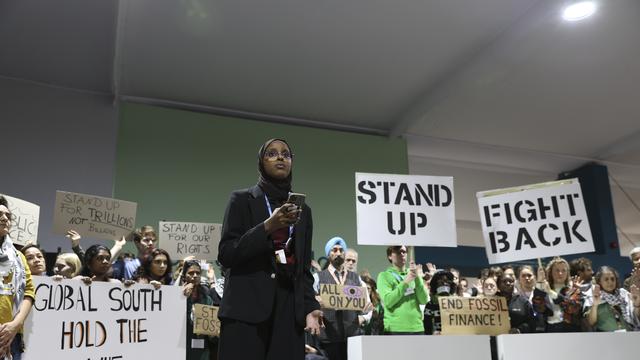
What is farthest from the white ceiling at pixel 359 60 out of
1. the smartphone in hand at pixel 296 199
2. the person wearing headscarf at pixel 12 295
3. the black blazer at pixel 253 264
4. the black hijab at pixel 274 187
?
the smartphone in hand at pixel 296 199

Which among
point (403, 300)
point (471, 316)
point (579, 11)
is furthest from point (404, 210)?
point (579, 11)

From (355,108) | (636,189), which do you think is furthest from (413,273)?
(636,189)

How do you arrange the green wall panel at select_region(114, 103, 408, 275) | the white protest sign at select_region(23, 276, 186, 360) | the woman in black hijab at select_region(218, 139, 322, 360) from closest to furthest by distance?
the woman in black hijab at select_region(218, 139, 322, 360) → the white protest sign at select_region(23, 276, 186, 360) → the green wall panel at select_region(114, 103, 408, 275)

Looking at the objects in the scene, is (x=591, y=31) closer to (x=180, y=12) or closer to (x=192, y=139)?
(x=180, y=12)

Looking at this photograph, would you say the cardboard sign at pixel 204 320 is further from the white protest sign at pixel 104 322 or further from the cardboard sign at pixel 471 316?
the cardboard sign at pixel 471 316

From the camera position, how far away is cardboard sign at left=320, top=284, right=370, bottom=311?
507 centimetres

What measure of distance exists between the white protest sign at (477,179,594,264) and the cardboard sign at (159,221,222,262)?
2498mm

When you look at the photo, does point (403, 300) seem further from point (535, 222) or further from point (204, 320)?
point (204, 320)

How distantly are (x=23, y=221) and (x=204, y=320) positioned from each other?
167cm

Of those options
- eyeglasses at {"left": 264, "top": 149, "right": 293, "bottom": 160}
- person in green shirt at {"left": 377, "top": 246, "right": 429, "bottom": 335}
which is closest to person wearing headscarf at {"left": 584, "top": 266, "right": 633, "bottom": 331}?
person in green shirt at {"left": 377, "top": 246, "right": 429, "bottom": 335}

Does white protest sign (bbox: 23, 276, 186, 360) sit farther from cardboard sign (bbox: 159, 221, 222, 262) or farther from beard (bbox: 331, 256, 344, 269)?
cardboard sign (bbox: 159, 221, 222, 262)

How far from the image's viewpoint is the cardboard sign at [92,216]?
548cm

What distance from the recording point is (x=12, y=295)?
3.37 m

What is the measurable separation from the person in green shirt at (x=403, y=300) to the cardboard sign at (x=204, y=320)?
1.40 meters
